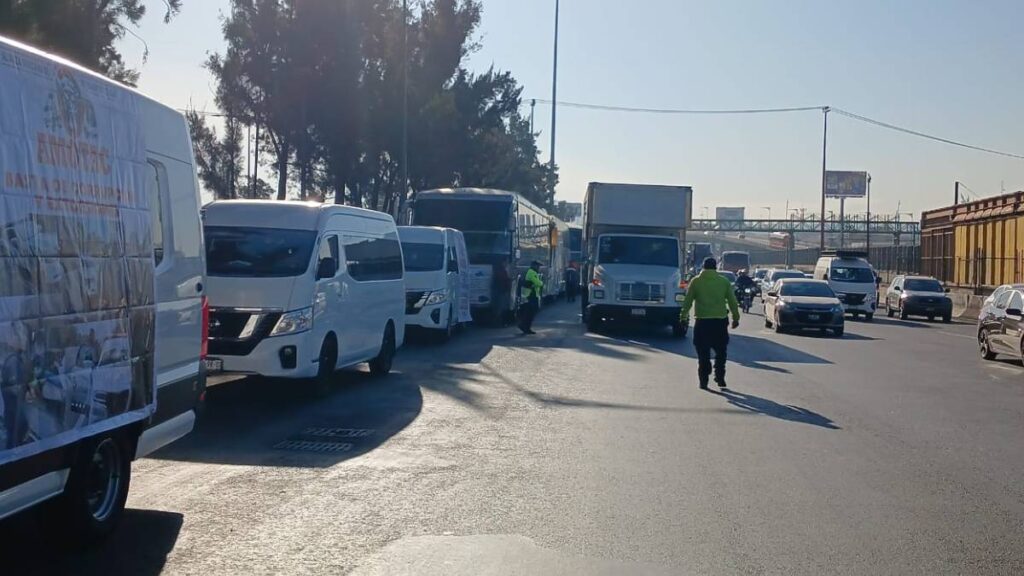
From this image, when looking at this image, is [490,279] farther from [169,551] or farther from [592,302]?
[169,551]

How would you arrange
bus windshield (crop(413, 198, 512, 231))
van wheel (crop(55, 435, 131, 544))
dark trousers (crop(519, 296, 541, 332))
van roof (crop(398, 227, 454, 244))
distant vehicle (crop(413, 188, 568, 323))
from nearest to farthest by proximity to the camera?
van wheel (crop(55, 435, 131, 544)) → van roof (crop(398, 227, 454, 244)) → dark trousers (crop(519, 296, 541, 332)) → distant vehicle (crop(413, 188, 568, 323)) → bus windshield (crop(413, 198, 512, 231))

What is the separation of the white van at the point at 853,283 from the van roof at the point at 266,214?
26.5 m

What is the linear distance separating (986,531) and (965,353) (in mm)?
17050

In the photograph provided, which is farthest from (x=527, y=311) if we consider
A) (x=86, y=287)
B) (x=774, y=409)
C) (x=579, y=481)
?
(x=86, y=287)

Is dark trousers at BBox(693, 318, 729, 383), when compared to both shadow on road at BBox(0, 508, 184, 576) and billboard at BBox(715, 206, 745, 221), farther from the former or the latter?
billboard at BBox(715, 206, 745, 221)

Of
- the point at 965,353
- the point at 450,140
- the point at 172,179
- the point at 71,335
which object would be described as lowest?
the point at 965,353

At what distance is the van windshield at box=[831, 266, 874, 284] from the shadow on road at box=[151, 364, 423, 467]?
25621 mm

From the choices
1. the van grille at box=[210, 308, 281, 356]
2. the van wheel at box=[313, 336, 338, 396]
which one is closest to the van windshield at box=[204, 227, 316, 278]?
the van grille at box=[210, 308, 281, 356]

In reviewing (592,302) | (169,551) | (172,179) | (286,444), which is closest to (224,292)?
(286,444)

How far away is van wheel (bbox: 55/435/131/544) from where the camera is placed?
6148 mm

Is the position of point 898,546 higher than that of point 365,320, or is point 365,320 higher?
point 365,320

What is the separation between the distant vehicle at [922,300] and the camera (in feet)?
126

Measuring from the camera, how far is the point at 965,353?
23.0 meters

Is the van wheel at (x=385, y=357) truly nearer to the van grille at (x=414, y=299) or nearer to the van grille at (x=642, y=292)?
the van grille at (x=414, y=299)
